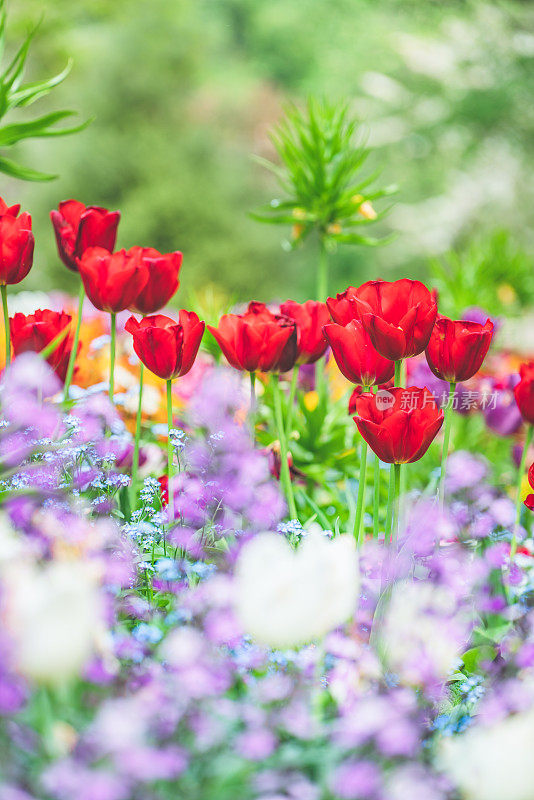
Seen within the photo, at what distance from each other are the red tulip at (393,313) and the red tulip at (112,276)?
0.27 meters

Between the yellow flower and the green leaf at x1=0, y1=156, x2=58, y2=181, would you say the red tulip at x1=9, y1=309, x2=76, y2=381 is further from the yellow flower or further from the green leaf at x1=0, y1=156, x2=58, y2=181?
the yellow flower

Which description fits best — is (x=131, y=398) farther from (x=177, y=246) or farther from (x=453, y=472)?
(x=177, y=246)

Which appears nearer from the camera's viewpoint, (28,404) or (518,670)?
(518,670)

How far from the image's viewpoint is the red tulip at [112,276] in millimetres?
1062

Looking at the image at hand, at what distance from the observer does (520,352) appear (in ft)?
11.3

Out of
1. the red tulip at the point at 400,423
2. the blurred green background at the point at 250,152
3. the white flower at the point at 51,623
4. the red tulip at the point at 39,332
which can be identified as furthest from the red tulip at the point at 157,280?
the blurred green background at the point at 250,152

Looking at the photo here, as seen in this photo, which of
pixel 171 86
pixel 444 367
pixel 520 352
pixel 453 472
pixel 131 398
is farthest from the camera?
pixel 171 86

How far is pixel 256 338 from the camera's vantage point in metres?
1.02

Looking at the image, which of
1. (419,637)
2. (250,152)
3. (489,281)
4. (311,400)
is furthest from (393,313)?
(250,152)

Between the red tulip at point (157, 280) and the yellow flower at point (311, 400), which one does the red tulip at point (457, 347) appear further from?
the yellow flower at point (311, 400)

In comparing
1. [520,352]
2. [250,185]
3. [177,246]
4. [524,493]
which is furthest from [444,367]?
[250,185]

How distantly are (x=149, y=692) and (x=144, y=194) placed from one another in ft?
25.9

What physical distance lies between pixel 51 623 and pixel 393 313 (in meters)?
0.58

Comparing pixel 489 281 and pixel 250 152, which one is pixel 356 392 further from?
pixel 250 152
